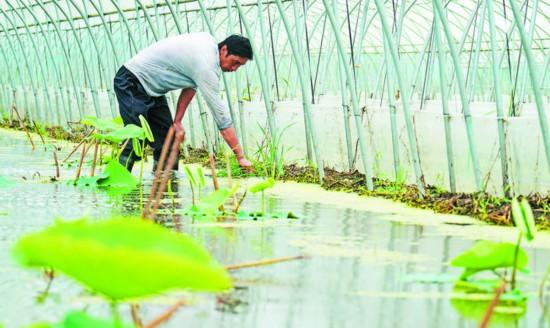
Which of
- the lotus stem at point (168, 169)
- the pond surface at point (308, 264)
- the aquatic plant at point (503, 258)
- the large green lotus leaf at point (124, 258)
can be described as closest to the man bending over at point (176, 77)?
the pond surface at point (308, 264)

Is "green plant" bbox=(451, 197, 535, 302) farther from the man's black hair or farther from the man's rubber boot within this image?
the man's rubber boot

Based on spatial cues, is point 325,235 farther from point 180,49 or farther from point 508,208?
point 180,49

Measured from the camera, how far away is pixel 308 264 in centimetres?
448

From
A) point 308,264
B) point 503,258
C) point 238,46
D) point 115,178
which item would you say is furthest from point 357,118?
point 503,258

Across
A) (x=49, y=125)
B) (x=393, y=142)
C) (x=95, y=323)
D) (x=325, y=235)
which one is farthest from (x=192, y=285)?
(x=49, y=125)

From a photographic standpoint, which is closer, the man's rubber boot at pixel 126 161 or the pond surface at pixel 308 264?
the pond surface at pixel 308 264

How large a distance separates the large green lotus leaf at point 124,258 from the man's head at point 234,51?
6547 mm

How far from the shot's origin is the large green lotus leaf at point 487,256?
359 cm

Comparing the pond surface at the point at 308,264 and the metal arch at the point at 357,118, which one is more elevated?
the metal arch at the point at 357,118

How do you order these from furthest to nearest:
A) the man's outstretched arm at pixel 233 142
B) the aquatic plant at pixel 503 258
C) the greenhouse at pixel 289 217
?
the man's outstretched arm at pixel 233 142, the aquatic plant at pixel 503 258, the greenhouse at pixel 289 217

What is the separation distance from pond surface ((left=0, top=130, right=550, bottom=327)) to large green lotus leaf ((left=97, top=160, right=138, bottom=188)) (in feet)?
0.66

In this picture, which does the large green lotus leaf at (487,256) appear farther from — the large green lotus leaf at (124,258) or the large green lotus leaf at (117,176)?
the large green lotus leaf at (117,176)

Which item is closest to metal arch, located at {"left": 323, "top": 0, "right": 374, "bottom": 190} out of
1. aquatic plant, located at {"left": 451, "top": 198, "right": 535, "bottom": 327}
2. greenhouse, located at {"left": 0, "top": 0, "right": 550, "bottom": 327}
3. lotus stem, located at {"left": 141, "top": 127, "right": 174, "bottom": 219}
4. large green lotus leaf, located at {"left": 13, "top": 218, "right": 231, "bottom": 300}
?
greenhouse, located at {"left": 0, "top": 0, "right": 550, "bottom": 327}

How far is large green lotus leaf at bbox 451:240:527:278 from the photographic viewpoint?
3.59m
